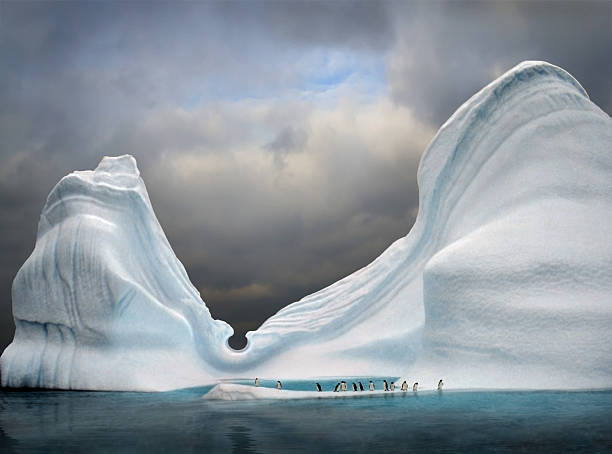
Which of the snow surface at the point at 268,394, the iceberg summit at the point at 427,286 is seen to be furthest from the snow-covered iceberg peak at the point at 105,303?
the snow surface at the point at 268,394

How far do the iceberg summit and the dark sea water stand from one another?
2.26 m

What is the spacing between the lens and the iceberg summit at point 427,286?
69.7ft

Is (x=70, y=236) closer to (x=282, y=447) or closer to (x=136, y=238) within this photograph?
(x=136, y=238)

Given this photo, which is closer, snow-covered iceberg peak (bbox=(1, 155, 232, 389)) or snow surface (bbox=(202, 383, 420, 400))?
snow surface (bbox=(202, 383, 420, 400))

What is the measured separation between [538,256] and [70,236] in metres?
16.7

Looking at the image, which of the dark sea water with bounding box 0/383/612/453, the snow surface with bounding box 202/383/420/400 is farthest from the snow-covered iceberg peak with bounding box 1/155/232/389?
the snow surface with bounding box 202/383/420/400

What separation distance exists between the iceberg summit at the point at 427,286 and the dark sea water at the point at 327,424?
88.8 inches

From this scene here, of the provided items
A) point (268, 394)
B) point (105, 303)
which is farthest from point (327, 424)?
point (105, 303)

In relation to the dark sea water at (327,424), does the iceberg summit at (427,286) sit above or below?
above

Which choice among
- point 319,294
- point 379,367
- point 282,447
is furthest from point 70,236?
point 282,447

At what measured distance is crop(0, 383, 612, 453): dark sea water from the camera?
11.2m

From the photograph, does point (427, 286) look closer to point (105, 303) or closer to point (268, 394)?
point (268, 394)

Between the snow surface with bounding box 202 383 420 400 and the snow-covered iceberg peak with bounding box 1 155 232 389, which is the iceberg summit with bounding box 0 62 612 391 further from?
the snow surface with bounding box 202 383 420 400

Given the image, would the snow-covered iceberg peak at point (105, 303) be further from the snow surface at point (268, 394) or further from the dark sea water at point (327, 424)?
the snow surface at point (268, 394)
